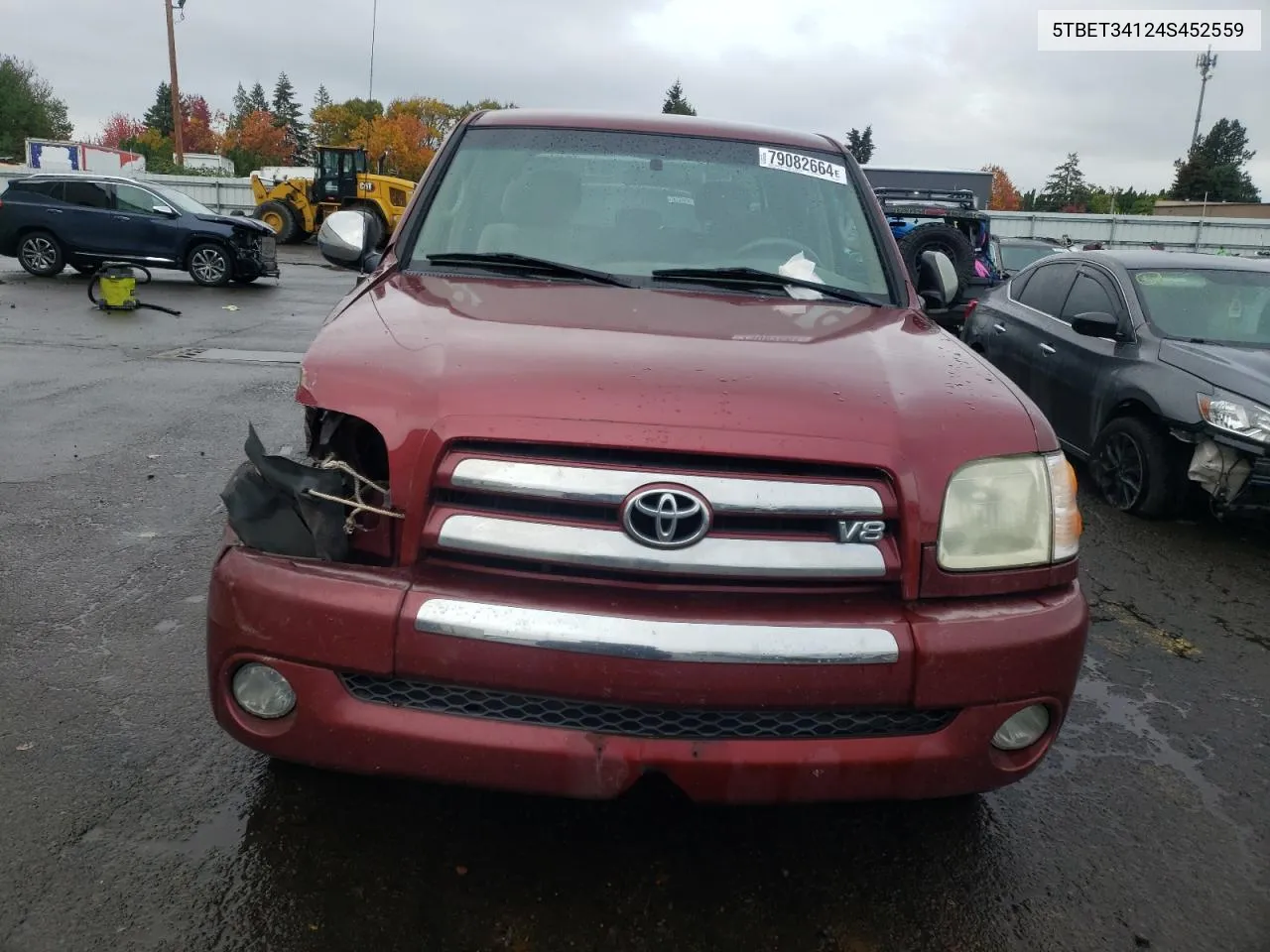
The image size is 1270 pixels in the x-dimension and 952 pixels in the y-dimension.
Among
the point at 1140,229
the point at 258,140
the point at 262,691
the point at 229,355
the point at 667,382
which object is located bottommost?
the point at 229,355

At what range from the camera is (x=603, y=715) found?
78.1 inches

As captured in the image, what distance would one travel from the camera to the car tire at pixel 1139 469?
5.55 meters

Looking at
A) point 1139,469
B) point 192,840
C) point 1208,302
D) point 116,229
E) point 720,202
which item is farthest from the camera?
point 116,229

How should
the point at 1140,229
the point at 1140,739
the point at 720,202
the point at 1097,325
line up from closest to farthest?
the point at 1140,739, the point at 720,202, the point at 1097,325, the point at 1140,229

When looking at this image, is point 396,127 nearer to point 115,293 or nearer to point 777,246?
point 115,293

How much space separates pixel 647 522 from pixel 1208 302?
226 inches

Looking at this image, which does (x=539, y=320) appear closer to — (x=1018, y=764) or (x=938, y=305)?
(x=1018, y=764)

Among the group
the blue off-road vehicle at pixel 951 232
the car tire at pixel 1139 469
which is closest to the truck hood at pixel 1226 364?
the car tire at pixel 1139 469

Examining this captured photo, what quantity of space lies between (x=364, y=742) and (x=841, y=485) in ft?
3.58

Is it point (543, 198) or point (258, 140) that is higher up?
point (258, 140)

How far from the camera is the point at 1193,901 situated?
2395 mm

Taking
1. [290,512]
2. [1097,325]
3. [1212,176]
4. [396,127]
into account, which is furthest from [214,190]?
[1212,176]

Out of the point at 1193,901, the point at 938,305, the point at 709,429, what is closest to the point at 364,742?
the point at 709,429

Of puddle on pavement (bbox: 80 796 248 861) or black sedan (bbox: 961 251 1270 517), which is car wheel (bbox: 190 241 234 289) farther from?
puddle on pavement (bbox: 80 796 248 861)
